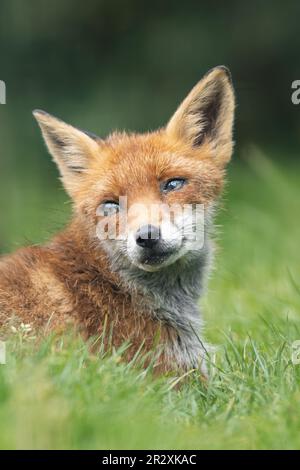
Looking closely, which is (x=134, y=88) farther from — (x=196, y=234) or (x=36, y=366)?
(x=36, y=366)

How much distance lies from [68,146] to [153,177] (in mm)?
908

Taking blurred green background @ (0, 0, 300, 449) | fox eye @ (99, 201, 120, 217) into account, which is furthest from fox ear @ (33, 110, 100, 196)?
fox eye @ (99, 201, 120, 217)

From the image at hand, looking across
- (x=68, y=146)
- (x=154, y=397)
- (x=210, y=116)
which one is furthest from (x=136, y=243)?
(x=210, y=116)

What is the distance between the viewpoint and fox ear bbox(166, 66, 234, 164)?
254 inches

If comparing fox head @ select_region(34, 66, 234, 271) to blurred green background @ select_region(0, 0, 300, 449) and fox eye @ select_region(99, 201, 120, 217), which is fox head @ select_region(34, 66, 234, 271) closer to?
fox eye @ select_region(99, 201, 120, 217)

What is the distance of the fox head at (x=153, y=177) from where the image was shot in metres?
5.84

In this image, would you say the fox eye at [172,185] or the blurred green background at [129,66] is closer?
the fox eye at [172,185]

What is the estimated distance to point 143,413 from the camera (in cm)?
458

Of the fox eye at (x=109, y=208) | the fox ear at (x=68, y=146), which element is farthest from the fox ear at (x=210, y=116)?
the fox eye at (x=109, y=208)

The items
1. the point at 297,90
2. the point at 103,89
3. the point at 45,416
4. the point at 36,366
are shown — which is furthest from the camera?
the point at 103,89

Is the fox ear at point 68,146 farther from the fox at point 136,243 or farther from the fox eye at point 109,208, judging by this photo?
the fox eye at point 109,208

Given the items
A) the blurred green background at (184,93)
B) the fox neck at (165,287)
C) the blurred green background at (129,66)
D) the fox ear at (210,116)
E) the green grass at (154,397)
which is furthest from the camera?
the blurred green background at (129,66)
